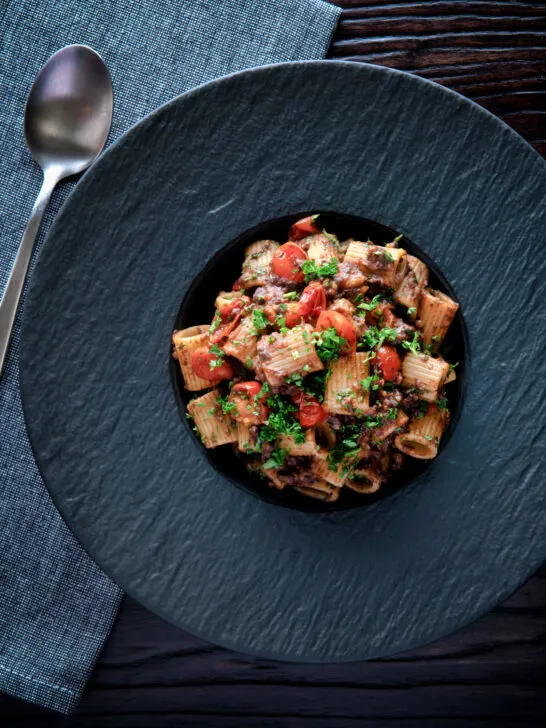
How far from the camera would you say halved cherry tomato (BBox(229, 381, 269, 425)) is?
2.03 meters

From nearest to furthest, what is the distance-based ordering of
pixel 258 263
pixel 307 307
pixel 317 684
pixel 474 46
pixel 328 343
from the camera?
pixel 328 343
pixel 307 307
pixel 258 263
pixel 474 46
pixel 317 684

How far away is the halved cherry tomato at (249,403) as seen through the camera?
6.67 feet

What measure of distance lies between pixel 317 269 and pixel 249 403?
0.46 metres

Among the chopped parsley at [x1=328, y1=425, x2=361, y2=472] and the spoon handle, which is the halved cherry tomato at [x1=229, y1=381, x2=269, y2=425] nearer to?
the chopped parsley at [x1=328, y1=425, x2=361, y2=472]

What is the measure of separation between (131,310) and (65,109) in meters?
0.93

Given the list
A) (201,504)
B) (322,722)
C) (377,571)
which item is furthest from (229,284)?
(322,722)

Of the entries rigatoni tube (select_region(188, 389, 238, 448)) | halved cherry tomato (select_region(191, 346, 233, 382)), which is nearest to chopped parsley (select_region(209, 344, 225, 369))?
halved cherry tomato (select_region(191, 346, 233, 382))

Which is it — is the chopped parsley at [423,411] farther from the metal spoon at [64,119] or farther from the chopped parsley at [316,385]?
the metal spoon at [64,119]

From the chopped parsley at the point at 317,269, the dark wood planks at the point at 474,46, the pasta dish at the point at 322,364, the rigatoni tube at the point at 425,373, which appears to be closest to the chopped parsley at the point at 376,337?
the pasta dish at the point at 322,364

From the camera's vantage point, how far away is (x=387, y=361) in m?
2.05

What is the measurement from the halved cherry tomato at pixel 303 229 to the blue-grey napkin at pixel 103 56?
2.66ft

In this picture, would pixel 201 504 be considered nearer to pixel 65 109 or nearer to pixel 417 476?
pixel 417 476

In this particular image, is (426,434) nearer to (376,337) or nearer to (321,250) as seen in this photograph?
(376,337)

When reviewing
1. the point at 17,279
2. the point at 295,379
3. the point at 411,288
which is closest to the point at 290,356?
the point at 295,379
